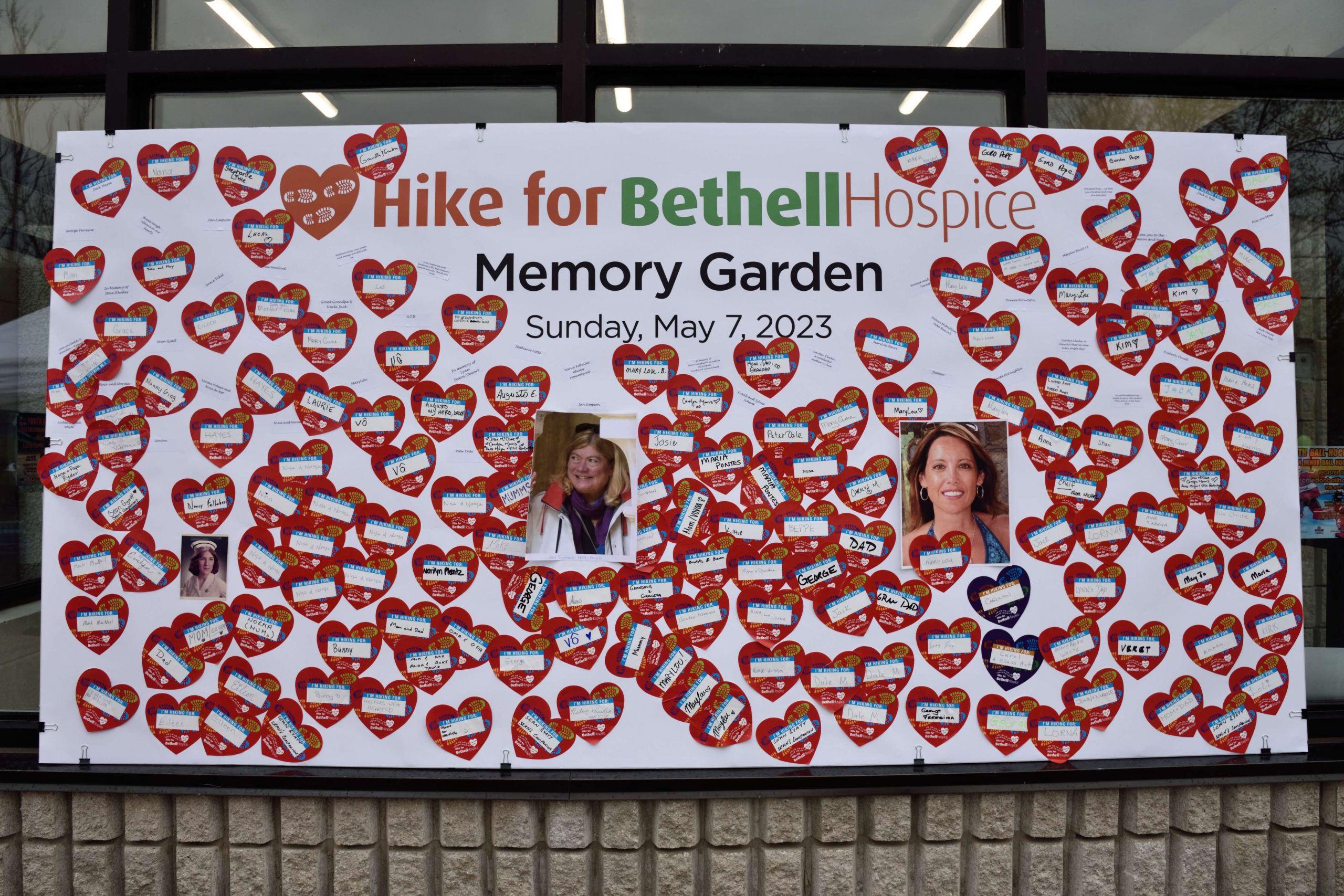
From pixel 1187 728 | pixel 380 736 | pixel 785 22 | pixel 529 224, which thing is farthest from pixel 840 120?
pixel 380 736

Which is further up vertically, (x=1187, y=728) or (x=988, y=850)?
(x=1187, y=728)

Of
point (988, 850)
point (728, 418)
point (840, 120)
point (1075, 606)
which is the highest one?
point (840, 120)

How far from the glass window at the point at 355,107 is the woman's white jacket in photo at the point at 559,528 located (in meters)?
1.58

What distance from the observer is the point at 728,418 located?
2.66m

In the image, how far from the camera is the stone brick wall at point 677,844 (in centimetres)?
262

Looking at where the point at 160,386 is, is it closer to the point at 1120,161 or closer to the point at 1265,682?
the point at 1120,161

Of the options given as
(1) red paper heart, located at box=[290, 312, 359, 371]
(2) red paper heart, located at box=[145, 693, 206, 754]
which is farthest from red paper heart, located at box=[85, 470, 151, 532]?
(1) red paper heart, located at box=[290, 312, 359, 371]

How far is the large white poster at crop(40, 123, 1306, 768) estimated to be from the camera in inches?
104

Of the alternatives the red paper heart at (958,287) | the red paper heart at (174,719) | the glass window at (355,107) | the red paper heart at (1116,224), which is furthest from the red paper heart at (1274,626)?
the red paper heart at (174,719)

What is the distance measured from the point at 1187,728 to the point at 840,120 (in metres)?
2.71

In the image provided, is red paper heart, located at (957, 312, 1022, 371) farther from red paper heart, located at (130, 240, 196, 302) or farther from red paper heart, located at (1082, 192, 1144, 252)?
red paper heart, located at (130, 240, 196, 302)

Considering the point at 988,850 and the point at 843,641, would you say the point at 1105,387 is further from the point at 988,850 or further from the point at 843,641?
the point at 988,850

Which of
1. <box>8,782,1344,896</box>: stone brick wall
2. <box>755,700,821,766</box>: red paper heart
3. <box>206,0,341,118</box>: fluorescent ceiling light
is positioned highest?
<box>206,0,341,118</box>: fluorescent ceiling light

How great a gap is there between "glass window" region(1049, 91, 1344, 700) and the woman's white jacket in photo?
7.87ft
